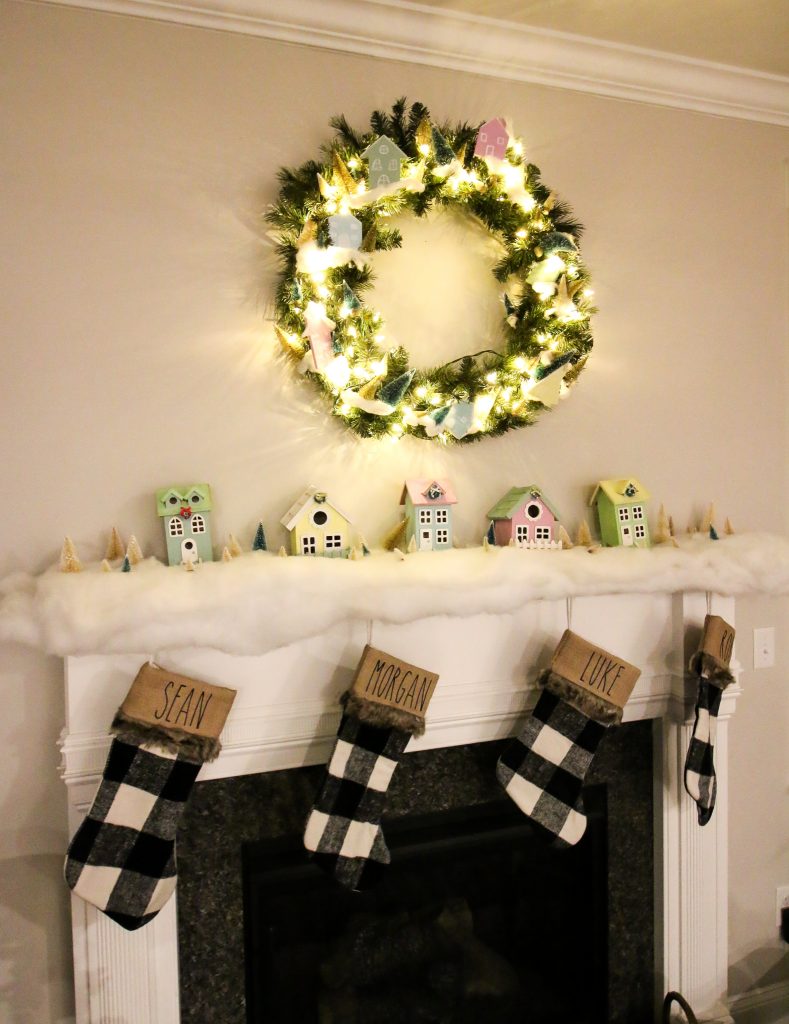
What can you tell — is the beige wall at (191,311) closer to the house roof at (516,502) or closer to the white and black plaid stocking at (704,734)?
the house roof at (516,502)

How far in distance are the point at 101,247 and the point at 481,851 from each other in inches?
60.7

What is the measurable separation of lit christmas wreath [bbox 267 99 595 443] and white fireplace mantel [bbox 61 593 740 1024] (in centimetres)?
47

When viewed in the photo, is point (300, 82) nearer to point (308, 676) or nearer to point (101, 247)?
point (101, 247)

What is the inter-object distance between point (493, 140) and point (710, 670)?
1273 mm

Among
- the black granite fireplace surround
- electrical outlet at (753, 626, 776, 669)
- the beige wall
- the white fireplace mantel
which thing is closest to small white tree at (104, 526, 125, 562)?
the beige wall

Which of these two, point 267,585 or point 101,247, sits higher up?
point 101,247

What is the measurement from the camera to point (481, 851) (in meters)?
1.62

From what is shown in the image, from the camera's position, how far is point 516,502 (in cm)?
161

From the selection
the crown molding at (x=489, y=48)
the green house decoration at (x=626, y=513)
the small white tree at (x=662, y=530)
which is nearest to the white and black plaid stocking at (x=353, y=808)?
the green house decoration at (x=626, y=513)

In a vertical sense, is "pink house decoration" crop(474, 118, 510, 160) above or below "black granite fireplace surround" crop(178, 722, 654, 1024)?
above

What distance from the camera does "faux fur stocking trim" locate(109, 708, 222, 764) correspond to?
1.22m

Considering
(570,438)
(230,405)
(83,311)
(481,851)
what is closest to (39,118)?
(83,311)

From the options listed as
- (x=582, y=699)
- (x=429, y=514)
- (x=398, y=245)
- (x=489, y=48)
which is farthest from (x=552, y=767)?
(x=489, y=48)

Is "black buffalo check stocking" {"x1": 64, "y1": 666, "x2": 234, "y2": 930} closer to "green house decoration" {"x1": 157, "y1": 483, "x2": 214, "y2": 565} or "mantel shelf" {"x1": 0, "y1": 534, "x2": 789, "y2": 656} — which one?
"mantel shelf" {"x1": 0, "y1": 534, "x2": 789, "y2": 656}
